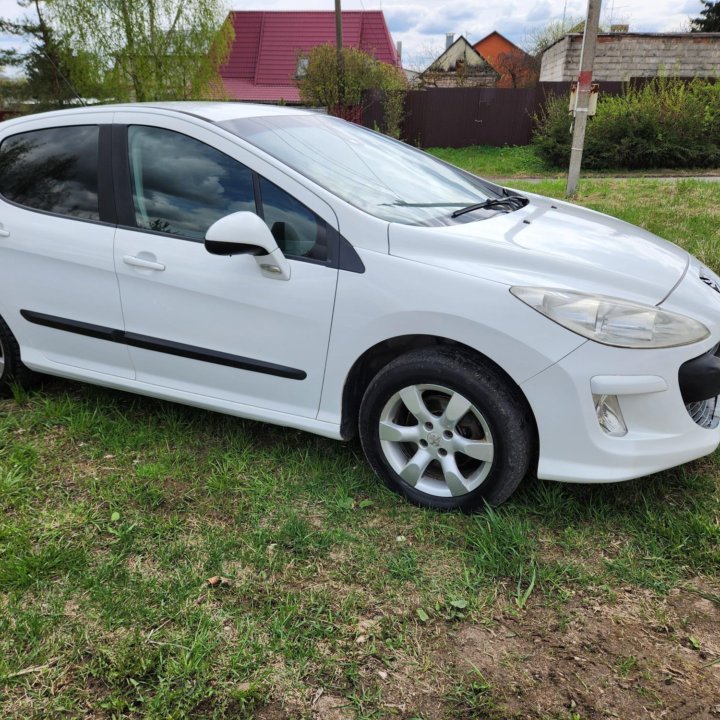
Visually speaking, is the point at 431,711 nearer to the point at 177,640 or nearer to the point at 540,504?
the point at 177,640

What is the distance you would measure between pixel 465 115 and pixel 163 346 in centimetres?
1939

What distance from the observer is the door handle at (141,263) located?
2.88m

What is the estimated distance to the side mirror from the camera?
251 centimetres

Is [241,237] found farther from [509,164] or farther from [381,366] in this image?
[509,164]

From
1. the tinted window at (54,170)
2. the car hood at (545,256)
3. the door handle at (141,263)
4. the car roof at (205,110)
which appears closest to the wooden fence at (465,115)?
the car roof at (205,110)

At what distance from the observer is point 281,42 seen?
30531 mm

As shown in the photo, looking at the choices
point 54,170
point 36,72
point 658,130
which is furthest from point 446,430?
point 36,72

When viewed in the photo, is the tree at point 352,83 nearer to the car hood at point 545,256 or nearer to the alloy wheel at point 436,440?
the car hood at point 545,256

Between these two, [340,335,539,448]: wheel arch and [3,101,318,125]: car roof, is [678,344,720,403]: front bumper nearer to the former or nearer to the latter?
[340,335,539,448]: wheel arch

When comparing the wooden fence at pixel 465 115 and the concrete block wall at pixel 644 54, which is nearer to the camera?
the wooden fence at pixel 465 115

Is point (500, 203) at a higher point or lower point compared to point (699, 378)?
higher

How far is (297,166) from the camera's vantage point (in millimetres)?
2775

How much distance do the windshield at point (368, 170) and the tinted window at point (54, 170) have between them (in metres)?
0.75

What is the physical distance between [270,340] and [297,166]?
744 mm
